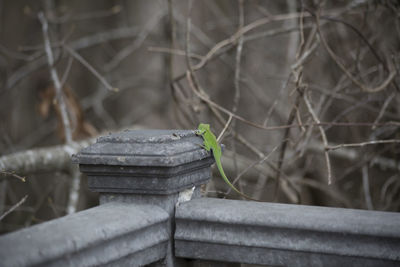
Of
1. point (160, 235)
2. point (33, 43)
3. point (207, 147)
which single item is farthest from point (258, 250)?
point (33, 43)

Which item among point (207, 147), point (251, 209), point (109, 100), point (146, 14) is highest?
point (146, 14)

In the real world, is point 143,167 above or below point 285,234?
above

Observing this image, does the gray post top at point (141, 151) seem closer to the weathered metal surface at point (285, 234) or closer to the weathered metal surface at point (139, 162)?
the weathered metal surface at point (139, 162)

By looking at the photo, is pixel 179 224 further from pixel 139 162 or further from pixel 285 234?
pixel 285 234

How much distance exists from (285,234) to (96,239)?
0.66 meters

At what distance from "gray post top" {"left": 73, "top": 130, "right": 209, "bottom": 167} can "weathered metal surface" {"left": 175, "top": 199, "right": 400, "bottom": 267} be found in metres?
0.22

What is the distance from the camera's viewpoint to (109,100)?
839 cm

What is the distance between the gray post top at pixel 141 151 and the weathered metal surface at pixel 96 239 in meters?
0.18

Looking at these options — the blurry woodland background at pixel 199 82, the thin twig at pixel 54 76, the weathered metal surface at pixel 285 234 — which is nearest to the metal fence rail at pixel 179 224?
the weathered metal surface at pixel 285 234

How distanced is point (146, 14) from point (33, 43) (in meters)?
2.11

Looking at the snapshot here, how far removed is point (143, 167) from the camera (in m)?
1.86

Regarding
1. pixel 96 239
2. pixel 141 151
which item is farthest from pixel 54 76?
pixel 96 239

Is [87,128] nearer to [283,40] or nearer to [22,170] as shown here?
[22,170]

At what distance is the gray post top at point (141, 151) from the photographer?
183 cm
